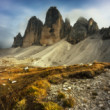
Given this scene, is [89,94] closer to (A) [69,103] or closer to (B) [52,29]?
(A) [69,103]

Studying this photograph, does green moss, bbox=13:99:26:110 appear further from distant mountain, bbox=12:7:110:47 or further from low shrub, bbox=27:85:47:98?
distant mountain, bbox=12:7:110:47

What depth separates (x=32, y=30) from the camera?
107 m

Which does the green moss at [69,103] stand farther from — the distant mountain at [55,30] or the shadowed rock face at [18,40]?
the shadowed rock face at [18,40]

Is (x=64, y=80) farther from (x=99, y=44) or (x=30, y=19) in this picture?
(x=30, y=19)

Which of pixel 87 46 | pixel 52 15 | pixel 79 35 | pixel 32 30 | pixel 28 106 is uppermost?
pixel 52 15

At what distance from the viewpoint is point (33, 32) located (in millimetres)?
105562

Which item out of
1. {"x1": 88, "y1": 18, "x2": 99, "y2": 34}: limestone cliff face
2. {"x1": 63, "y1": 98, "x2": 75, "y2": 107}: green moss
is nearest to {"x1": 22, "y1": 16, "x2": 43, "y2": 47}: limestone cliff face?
{"x1": 88, "y1": 18, "x2": 99, "y2": 34}: limestone cliff face

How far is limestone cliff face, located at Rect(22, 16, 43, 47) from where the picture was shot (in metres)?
103

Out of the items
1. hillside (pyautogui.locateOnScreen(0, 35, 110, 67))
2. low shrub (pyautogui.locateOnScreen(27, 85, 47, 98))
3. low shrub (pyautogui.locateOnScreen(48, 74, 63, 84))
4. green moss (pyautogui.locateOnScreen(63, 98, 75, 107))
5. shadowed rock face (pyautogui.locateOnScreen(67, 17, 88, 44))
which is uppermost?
shadowed rock face (pyautogui.locateOnScreen(67, 17, 88, 44))

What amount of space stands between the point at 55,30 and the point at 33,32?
2772 cm

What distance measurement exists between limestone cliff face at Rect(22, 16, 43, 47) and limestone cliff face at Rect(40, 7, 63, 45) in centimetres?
1204

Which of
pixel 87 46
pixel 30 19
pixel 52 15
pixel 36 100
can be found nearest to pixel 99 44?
pixel 87 46

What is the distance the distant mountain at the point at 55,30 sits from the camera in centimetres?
7546

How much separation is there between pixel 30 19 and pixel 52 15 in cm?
2988
